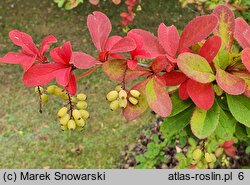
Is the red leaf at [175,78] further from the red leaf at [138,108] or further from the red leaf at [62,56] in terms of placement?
the red leaf at [62,56]

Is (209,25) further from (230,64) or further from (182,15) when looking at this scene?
(182,15)

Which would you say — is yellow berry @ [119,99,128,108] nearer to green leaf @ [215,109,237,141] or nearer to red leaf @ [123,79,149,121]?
red leaf @ [123,79,149,121]

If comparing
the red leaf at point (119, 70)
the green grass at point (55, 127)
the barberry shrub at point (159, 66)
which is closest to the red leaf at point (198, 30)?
the barberry shrub at point (159, 66)

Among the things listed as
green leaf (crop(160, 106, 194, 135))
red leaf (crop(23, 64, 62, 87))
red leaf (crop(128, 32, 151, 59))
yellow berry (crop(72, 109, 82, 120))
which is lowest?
green leaf (crop(160, 106, 194, 135))

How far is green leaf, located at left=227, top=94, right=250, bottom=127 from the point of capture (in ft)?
3.46

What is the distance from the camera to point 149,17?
215 inches

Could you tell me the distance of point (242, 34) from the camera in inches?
40.6

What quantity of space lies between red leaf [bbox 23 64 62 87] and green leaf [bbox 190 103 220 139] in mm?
340

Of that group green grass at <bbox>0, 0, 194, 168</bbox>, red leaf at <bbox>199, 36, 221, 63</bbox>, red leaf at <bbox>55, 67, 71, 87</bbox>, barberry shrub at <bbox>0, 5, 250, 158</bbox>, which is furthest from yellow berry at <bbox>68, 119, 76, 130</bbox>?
green grass at <bbox>0, 0, 194, 168</bbox>

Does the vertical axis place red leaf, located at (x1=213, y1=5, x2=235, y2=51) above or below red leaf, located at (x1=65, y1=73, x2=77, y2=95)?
above

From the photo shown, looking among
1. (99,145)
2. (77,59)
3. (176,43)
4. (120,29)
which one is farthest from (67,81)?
(120,29)

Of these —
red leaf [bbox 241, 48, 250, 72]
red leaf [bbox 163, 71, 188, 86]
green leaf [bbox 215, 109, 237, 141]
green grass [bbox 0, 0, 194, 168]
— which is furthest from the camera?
green grass [bbox 0, 0, 194, 168]

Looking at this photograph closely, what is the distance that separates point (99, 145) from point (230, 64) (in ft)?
8.89

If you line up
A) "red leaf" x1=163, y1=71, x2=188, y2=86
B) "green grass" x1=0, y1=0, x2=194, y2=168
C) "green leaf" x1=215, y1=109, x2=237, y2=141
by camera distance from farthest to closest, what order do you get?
"green grass" x1=0, y1=0, x2=194, y2=168, "green leaf" x1=215, y1=109, x2=237, y2=141, "red leaf" x1=163, y1=71, x2=188, y2=86
